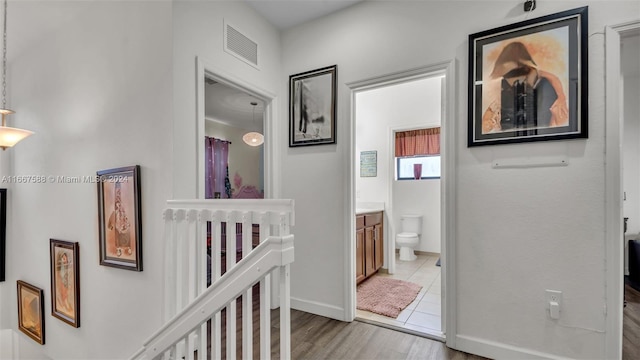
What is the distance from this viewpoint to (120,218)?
2180 mm

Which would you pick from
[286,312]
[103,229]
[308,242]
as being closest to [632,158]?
[308,242]

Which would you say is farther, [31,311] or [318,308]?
[31,311]

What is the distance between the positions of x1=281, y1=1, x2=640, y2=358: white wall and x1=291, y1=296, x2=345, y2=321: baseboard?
0.01m

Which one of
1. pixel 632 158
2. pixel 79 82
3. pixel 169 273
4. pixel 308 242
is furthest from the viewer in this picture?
pixel 632 158

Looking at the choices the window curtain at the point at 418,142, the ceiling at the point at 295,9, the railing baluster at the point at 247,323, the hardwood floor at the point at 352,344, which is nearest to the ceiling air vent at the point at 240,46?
the ceiling at the point at 295,9

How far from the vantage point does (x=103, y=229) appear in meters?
2.30

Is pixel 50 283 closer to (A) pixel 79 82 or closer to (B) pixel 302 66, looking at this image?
(A) pixel 79 82

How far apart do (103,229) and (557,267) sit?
10.9ft

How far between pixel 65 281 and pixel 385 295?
314cm

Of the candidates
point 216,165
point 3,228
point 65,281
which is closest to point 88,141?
point 65,281

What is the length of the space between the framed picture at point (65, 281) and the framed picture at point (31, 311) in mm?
303

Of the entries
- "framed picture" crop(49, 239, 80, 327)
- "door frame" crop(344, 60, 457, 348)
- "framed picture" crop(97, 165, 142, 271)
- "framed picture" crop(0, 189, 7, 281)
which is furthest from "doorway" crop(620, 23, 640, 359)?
"framed picture" crop(0, 189, 7, 281)

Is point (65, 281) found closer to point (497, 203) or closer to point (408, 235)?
point (497, 203)

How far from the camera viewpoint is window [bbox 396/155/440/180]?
4907 mm
